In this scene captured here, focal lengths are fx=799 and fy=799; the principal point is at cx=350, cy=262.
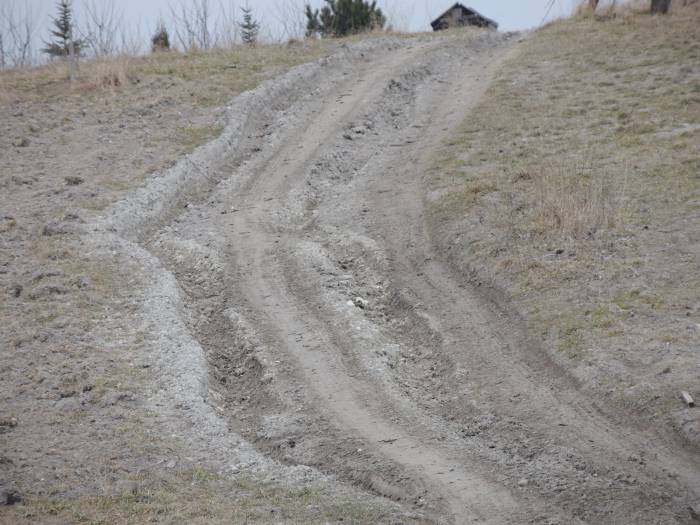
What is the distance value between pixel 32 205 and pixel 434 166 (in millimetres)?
6939

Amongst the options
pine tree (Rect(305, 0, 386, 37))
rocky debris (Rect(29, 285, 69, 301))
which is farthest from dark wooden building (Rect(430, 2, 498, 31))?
rocky debris (Rect(29, 285, 69, 301))

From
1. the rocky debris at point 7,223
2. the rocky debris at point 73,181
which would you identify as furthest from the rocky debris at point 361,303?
the rocky debris at point 73,181

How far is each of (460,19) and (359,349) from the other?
72.3 ft

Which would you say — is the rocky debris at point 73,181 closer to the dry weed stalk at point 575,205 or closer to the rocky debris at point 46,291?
the rocky debris at point 46,291

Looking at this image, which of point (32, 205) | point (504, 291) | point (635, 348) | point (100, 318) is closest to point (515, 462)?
point (635, 348)

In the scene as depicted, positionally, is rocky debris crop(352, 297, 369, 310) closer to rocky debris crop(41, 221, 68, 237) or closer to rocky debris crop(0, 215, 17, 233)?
rocky debris crop(41, 221, 68, 237)

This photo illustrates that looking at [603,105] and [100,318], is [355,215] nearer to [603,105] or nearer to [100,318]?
[100,318]

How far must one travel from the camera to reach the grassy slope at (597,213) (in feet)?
26.8

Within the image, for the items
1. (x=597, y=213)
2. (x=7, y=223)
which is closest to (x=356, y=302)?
(x=597, y=213)

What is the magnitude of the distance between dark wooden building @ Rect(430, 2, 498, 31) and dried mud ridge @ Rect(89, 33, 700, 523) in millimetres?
12507

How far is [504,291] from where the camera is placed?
9.94m

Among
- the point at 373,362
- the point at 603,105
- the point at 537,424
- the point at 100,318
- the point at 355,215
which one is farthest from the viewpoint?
the point at 603,105

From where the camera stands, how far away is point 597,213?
1069 centimetres

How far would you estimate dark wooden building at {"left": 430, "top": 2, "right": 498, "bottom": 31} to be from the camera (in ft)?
92.4
